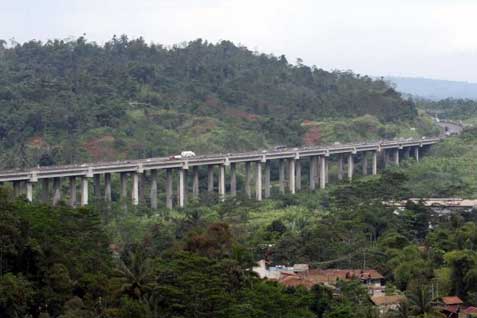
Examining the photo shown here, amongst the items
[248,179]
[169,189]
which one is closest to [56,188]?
[169,189]

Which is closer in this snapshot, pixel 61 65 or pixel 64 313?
pixel 64 313

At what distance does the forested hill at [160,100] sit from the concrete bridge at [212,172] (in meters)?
6.21

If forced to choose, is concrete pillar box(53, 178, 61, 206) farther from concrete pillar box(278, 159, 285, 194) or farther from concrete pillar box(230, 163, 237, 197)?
concrete pillar box(278, 159, 285, 194)

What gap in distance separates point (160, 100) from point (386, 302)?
63.3 meters

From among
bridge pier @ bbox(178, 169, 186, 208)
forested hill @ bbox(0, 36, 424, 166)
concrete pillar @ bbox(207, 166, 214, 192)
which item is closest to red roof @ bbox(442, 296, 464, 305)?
bridge pier @ bbox(178, 169, 186, 208)

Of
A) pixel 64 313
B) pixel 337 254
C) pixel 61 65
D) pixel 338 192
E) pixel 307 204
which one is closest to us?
pixel 64 313

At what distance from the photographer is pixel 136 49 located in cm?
13675

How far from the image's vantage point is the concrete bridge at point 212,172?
237 feet

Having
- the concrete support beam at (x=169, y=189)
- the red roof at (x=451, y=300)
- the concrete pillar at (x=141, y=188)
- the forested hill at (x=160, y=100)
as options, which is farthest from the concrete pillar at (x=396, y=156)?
the red roof at (x=451, y=300)

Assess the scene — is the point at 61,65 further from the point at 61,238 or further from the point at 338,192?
the point at 61,238

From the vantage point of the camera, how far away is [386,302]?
46.2m

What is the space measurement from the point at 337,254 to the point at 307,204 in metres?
25.8

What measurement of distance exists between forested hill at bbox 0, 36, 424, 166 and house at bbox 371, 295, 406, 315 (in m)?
41.9

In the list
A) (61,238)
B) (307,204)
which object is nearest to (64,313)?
(61,238)
